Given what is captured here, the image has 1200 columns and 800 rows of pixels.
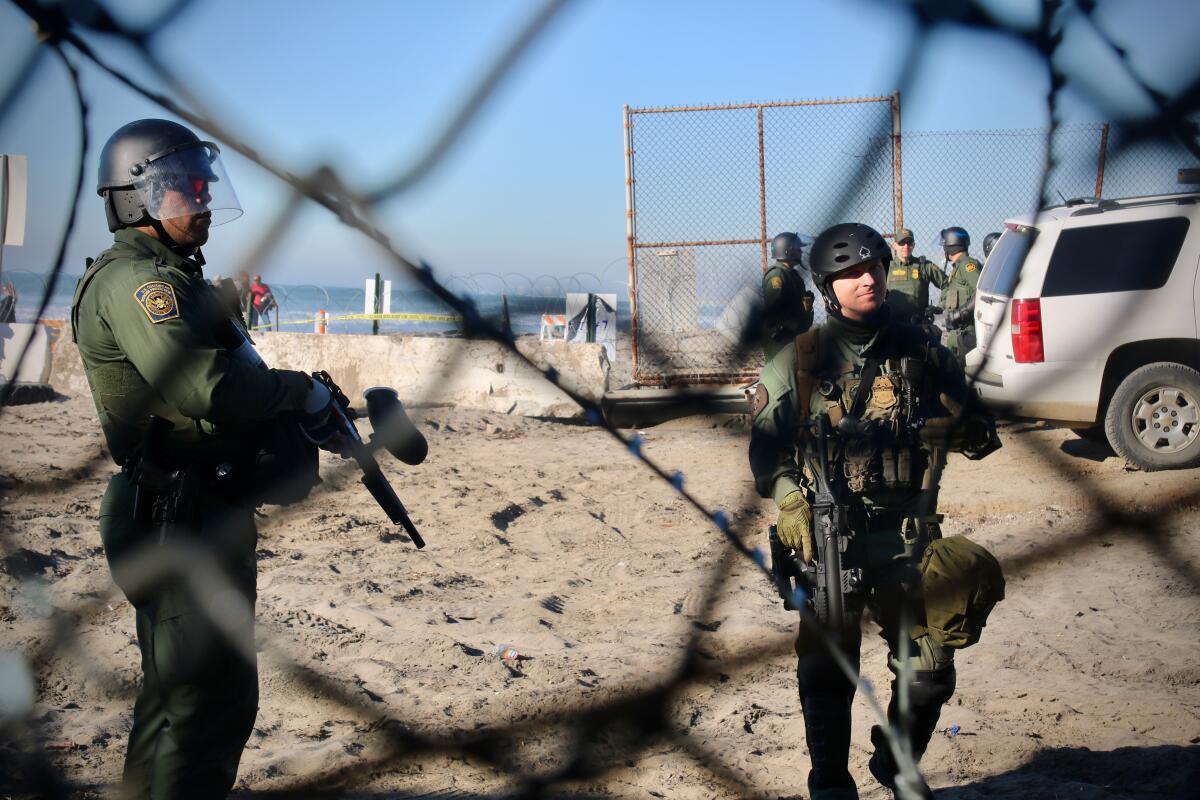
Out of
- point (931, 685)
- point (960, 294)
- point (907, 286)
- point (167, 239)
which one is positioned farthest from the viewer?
point (907, 286)

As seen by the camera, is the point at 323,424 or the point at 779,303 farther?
the point at 323,424

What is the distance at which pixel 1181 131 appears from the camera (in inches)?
51.2

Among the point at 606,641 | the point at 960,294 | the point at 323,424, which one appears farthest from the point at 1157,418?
the point at 323,424

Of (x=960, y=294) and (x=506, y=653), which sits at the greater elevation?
(x=960, y=294)

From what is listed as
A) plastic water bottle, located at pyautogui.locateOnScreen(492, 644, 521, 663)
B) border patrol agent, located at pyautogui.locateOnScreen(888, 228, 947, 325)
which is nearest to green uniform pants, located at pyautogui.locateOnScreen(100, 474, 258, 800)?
plastic water bottle, located at pyautogui.locateOnScreen(492, 644, 521, 663)

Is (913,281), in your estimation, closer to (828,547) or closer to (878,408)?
(878,408)

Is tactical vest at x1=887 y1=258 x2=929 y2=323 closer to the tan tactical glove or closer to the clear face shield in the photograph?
the tan tactical glove

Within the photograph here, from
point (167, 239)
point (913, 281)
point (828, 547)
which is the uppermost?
point (913, 281)

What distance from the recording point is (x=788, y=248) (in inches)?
71.7

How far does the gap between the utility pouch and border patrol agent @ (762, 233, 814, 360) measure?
1.01 m

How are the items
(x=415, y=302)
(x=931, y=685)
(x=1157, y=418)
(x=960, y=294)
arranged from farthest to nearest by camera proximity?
(x=960, y=294), (x=1157, y=418), (x=931, y=685), (x=415, y=302)

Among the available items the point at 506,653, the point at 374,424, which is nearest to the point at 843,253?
the point at 374,424

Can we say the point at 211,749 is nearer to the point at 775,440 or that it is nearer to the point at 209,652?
the point at 209,652

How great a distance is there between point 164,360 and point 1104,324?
66.8 inches
